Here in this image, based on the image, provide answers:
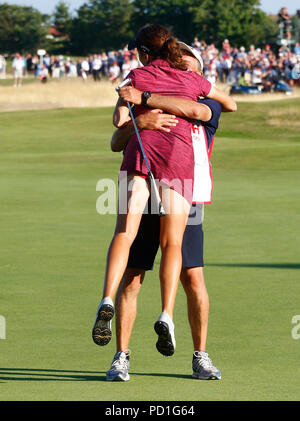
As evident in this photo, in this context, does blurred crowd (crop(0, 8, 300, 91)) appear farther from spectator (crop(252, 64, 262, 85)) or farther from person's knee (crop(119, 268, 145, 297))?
person's knee (crop(119, 268, 145, 297))

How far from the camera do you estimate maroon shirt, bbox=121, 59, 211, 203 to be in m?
6.45

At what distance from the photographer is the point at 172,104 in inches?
258

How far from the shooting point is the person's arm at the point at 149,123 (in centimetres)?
647

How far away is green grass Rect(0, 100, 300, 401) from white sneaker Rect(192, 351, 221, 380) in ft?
Answer: 0.19

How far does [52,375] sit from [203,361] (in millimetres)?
914

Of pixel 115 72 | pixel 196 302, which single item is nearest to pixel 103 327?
pixel 196 302

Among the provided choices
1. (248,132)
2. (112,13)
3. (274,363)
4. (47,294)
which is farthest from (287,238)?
(112,13)

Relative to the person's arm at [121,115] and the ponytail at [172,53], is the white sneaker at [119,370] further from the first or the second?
the ponytail at [172,53]

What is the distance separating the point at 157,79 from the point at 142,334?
2032 millimetres

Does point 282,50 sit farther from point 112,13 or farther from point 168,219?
point 112,13

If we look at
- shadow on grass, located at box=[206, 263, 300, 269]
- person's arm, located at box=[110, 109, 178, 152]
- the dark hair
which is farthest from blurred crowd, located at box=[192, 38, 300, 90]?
person's arm, located at box=[110, 109, 178, 152]

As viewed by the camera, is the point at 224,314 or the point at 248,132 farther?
the point at 248,132

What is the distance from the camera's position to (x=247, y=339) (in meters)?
7.52

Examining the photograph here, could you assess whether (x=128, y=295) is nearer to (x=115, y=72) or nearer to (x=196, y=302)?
(x=196, y=302)
